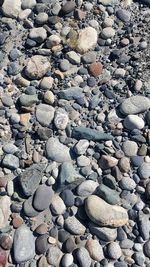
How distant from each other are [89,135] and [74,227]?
0.36 metres

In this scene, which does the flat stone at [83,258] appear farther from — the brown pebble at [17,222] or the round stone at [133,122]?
the round stone at [133,122]

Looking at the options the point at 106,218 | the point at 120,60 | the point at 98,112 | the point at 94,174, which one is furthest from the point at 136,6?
the point at 106,218

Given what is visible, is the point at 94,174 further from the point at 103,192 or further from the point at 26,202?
the point at 26,202

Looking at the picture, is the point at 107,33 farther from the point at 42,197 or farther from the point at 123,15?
the point at 42,197

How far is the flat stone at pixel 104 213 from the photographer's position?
1.71 metres

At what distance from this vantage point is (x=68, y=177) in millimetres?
1810

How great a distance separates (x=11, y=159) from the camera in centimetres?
186

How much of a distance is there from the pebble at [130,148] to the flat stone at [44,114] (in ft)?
0.99

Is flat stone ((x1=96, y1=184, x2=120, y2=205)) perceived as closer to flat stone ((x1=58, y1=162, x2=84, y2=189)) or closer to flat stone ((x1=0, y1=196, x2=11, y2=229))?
flat stone ((x1=58, y1=162, x2=84, y2=189))

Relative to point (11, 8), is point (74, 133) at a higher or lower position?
lower

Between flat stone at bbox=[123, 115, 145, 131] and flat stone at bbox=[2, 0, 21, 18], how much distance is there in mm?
713

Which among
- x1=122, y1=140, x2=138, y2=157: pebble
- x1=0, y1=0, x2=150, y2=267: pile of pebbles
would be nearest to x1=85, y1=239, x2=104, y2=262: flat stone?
x1=0, y1=0, x2=150, y2=267: pile of pebbles

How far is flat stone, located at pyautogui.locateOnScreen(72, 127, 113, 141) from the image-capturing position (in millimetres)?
1898

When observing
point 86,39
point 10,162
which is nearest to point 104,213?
point 10,162
